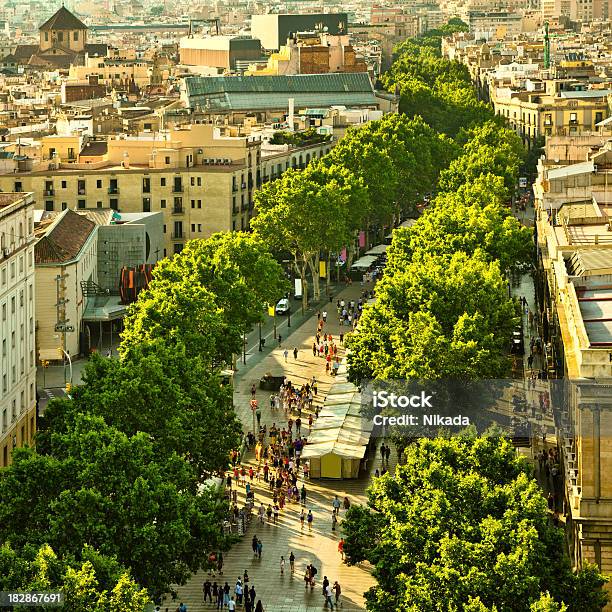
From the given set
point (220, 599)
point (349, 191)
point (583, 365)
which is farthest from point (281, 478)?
point (349, 191)

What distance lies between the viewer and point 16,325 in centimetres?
7425

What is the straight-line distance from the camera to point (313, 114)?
181 metres

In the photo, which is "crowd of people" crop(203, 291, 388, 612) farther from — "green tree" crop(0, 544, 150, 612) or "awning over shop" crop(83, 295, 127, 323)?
"green tree" crop(0, 544, 150, 612)

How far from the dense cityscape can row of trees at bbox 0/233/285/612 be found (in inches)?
3.7

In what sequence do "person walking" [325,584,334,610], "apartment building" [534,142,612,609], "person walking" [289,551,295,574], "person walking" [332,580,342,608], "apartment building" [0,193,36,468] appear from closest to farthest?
"apartment building" [534,142,612,609]
"person walking" [325,584,334,610]
"person walking" [332,580,342,608]
"person walking" [289,551,295,574]
"apartment building" [0,193,36,468]

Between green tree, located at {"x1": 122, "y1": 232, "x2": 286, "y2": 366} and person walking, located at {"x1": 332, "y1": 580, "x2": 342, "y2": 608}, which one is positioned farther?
green tree, located at {"x1": 122, "y1": 232, "x2": 286, "y2": 366}

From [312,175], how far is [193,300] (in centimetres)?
5132

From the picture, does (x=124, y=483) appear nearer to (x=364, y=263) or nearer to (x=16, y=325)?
(x=16, y=325)

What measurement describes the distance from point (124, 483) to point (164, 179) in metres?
76.7

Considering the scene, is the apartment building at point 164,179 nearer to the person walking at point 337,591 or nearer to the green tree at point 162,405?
the green tree at point 162,405

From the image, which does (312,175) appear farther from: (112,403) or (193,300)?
(112,403)

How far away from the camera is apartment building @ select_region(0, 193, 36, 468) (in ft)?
235

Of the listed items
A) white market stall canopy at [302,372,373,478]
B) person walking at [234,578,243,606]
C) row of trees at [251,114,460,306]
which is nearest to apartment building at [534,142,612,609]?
white market stall canopy at [302,372,373,478]

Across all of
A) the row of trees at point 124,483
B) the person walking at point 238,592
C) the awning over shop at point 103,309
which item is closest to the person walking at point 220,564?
Result: the person walking at point 238,592
